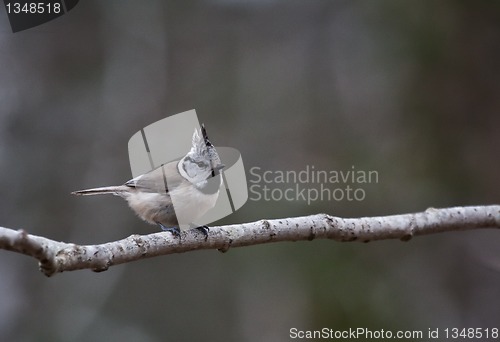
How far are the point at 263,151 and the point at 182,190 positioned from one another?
3.70 metres

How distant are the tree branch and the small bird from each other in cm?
30

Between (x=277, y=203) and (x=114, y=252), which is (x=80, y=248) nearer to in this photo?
(x=114, y=252)

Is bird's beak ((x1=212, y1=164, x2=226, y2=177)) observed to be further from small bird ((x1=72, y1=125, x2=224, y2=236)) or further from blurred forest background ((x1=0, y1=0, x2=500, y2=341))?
blurred forest background ((x1=0, y1=0, x2=500, y2=341))

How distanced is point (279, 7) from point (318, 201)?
2.76 metres

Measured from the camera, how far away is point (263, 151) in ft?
23.5

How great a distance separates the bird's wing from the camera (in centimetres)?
361

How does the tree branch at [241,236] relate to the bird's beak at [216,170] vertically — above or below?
below

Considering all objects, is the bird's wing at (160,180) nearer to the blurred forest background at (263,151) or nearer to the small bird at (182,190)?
the small bird at (182,190)

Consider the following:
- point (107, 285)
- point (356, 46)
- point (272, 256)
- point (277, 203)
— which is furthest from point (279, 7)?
point (107, 285)

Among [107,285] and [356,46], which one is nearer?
[107,285]

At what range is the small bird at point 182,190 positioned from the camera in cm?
341

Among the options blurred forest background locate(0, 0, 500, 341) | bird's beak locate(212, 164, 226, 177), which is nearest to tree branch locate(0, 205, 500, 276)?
bird's beak locate(212, 164, 226, 177)

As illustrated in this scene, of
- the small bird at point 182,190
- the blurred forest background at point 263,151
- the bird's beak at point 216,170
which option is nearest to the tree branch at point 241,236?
the small bird at point 182,190

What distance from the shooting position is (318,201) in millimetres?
6578
